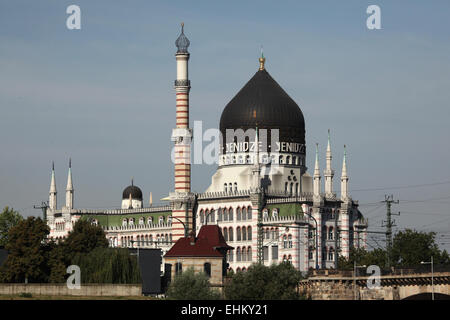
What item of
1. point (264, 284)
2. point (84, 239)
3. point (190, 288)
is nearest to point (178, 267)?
point (84, 239)

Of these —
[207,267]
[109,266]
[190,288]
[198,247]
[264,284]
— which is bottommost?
[190,288]

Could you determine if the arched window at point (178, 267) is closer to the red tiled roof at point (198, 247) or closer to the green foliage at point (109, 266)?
the red tiled roof at point (198, 247)

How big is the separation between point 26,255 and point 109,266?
1103cm

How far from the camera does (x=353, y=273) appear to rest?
6501 inches

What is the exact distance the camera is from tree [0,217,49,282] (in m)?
172

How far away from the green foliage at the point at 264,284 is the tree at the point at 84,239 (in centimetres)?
2456

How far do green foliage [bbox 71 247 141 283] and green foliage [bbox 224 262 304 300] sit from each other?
556 inches

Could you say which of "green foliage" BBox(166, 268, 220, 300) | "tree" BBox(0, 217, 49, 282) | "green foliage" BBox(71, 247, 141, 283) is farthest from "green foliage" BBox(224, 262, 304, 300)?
"tree" BBox(0, 217, 49, 282)

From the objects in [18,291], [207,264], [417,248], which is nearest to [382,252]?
[417,248]

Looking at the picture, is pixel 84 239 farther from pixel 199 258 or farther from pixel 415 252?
pixel 415 252

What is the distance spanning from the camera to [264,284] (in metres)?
156

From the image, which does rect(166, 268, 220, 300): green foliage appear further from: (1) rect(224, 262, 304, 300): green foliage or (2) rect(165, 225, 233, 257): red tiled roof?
(2) rect(165, 225, 233, 257): red tiled roof

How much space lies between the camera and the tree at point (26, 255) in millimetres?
171625
